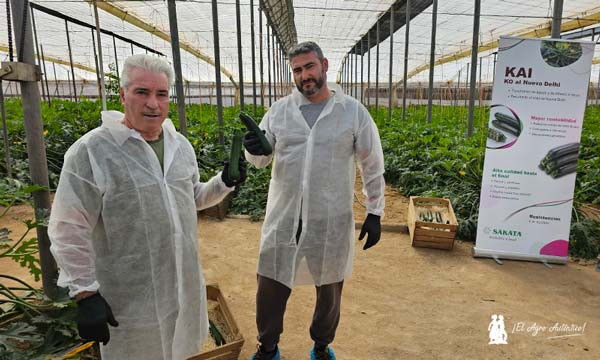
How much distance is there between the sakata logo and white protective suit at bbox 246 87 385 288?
144 centimetres

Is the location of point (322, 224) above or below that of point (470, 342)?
above

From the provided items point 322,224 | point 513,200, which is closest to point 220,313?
point 322,224

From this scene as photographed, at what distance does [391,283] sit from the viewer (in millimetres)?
3881

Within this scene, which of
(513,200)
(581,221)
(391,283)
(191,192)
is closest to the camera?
(191,192)

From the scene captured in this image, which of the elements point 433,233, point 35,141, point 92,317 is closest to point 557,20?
point 433,233

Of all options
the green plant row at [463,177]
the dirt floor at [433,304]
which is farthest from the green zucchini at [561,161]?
the dirt floor at [433,304]

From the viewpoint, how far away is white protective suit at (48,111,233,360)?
154 cm

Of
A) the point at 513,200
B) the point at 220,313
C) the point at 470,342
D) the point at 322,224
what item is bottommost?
the point at 470,342

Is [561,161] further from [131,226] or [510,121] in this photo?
[131,226]

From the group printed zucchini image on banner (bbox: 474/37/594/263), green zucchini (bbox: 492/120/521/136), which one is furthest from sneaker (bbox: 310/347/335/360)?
green zucchini (bbox: 492/120/521/136)

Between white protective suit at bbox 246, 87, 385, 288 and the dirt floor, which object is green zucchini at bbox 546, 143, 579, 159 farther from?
white protective suit at bbox 246, 87, 385, 288

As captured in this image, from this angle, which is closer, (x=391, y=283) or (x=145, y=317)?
(x=145, y=317)

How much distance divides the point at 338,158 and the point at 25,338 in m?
1.82

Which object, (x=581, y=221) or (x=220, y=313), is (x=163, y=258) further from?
(x=581, y=221)
